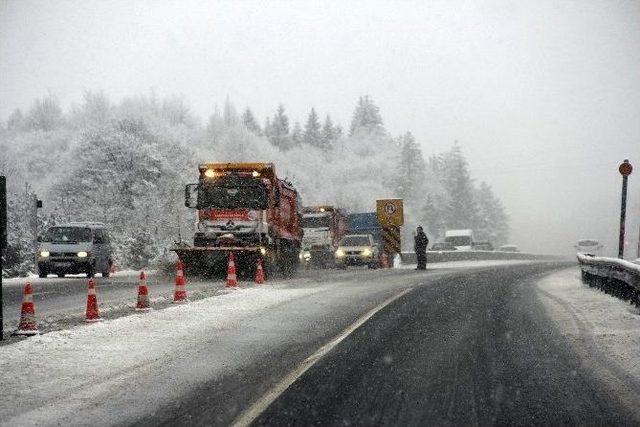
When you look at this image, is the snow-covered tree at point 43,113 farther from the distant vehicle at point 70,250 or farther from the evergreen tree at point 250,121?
the distant vehicle at point 70,250

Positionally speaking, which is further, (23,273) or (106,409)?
(23,273)

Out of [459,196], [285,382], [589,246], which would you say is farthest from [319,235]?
[459,196]

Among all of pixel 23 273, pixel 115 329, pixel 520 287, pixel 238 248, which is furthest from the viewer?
pixel 23 273

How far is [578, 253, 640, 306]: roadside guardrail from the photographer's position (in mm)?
14266

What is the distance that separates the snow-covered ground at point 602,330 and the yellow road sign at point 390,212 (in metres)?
17.4

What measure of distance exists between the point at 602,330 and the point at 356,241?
26.8 m

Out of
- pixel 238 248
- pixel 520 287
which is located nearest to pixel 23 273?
pixel 238 248

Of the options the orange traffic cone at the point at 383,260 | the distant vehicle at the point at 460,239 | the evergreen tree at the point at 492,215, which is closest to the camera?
the orange traffic cone at the point at 383,260

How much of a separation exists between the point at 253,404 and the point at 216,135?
10301cm

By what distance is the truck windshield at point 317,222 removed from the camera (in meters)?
40.4

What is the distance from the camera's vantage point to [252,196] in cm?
2427

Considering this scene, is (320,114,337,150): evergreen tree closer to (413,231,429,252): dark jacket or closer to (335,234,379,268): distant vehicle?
(335,234,379,268): distant vehicle

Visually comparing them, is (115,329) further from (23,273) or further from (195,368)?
(23,273)

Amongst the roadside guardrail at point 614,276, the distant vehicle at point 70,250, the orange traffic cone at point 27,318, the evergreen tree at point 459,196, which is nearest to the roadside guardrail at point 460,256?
the distant vehicle at point 70,250
